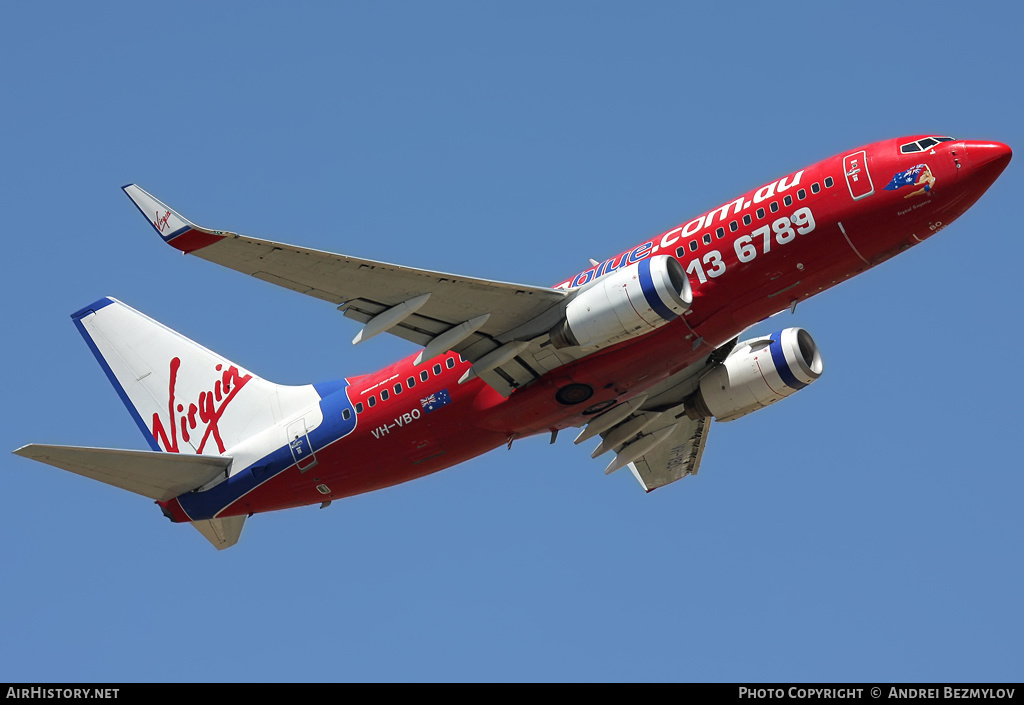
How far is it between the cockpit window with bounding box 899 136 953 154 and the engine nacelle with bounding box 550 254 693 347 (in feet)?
22.8

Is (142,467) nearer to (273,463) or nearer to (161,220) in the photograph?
(273,463)

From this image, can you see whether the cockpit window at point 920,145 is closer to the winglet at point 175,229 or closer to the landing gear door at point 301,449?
the winglet at point 175,229

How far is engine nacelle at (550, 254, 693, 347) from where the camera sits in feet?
117

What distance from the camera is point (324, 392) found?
4225cm

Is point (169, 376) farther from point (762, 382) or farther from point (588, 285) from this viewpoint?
point (762, 382)

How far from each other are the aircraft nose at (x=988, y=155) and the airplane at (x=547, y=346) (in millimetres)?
50

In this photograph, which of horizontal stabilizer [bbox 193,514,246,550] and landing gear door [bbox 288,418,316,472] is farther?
horizontal stabilizer [bbox 193,514,246,550]

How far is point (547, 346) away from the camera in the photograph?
37.9 metres

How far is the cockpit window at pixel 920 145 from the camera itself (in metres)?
36.6

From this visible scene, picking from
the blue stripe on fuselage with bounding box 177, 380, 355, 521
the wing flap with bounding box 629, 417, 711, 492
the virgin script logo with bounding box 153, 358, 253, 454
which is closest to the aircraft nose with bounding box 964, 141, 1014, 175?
the wing flap with bounding box 629, 417, 711, 492

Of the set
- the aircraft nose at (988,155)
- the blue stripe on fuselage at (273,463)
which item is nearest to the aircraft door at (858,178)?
the aircraft nose at (988,155)

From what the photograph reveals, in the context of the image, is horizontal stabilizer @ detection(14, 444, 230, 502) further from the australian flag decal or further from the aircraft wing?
the aircraft wing

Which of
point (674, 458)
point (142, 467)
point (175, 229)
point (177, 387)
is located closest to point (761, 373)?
point (674, 458)

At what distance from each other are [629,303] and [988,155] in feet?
34.4
